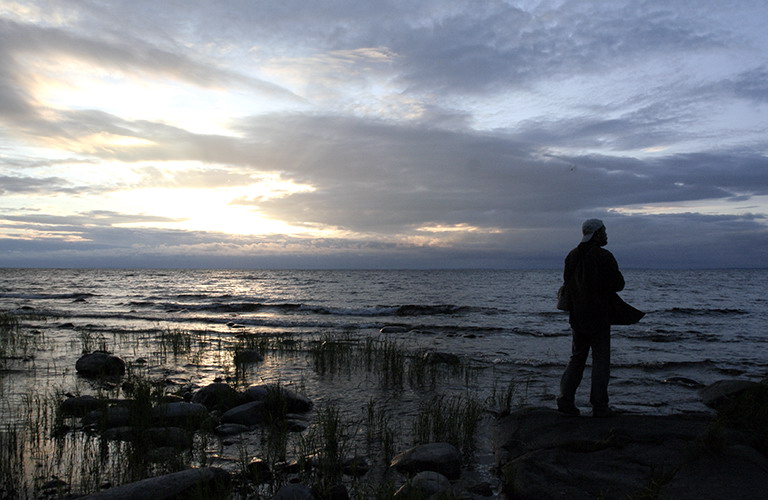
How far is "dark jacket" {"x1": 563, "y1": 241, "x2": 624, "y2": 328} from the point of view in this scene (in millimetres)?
6643

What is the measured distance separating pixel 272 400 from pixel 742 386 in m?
8.76

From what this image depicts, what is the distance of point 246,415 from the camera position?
24.1 feet

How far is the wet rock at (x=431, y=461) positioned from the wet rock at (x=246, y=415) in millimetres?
2680

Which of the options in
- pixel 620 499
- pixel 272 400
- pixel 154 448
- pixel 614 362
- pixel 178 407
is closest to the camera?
pixel 620 499

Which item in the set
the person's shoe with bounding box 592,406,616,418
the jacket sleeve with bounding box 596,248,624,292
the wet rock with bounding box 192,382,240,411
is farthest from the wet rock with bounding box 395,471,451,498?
the wet rock with bounding box 192,382,240,411

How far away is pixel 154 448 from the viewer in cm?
597

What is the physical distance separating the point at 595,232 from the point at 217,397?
6.85 metres

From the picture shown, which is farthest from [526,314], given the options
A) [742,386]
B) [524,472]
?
[524,472]

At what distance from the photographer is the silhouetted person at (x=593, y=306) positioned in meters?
6.69

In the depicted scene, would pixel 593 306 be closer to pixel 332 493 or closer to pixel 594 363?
pixel 594 363

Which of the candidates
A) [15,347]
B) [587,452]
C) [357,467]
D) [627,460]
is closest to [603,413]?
[587,452]

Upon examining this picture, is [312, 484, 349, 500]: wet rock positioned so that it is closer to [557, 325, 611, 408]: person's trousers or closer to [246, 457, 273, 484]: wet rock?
[246, 457, 273, 484]: wet rock

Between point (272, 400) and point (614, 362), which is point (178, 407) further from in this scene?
point (614, 362)

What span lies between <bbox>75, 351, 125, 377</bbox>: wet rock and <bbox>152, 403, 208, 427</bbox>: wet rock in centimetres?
471
